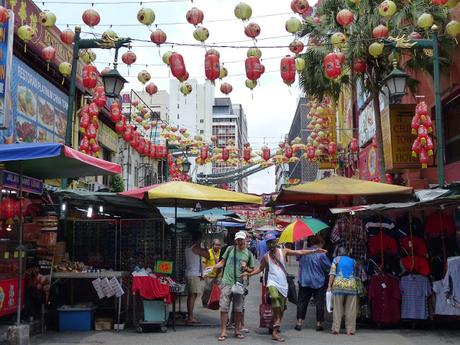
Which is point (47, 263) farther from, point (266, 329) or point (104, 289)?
point (266, 329)

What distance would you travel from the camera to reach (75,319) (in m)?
10.5

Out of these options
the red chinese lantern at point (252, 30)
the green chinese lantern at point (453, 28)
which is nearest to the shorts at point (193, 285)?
the red chinese lantern at point (252, 30)

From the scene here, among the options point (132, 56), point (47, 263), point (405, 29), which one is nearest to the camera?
point (47, 263)

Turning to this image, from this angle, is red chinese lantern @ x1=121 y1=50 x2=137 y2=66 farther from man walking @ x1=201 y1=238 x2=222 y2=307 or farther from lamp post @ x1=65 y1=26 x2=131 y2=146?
man walking @ x1=201 y1=238 x2=222 y2=307

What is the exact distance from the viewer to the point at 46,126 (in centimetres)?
1741

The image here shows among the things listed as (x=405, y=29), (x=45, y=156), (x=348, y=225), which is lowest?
(x=348, y=225)

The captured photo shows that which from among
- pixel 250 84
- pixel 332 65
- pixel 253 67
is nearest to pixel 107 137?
pixel 250 84

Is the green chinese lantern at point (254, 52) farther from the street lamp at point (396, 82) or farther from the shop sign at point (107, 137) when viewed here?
the shop sign at point (107, 137)

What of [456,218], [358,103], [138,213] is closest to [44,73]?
[138,213]

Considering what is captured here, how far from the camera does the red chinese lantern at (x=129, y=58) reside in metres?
14.4

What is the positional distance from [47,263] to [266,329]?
4401 mm

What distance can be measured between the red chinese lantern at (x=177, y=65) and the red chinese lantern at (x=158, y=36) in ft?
1.42

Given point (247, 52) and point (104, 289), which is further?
point (247, 52)

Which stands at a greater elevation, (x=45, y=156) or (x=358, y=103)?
(x=358, y=103)
